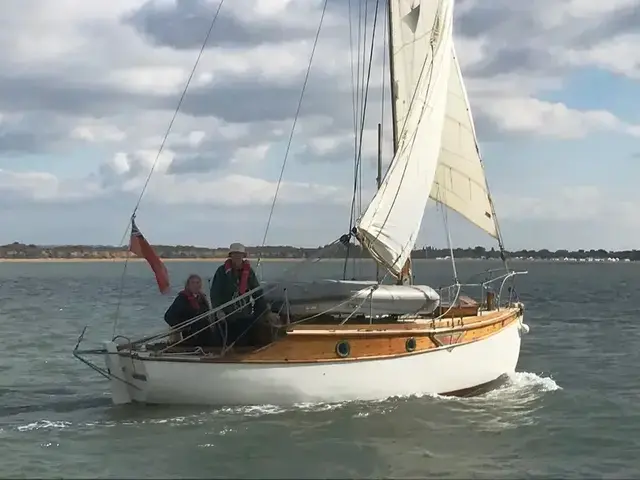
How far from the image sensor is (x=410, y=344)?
16.6m

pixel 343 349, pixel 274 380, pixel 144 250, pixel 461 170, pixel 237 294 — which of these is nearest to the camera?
pixel 274 380

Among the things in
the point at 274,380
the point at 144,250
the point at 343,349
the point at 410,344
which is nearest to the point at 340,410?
the point at 343,349

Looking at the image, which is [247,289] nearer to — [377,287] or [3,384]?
[377,287]

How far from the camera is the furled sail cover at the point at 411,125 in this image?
17188 millimetres

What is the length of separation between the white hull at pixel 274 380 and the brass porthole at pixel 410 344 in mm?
143

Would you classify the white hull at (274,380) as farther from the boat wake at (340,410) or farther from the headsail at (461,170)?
the headsail at (461,170)

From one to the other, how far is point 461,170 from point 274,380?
29.0 ft

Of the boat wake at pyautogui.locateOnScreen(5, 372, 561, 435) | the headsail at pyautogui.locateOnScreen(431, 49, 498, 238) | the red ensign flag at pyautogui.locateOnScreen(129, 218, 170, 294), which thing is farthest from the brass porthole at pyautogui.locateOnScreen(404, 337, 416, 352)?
the headsail at pyautogui.locateOnScreen(431, 49, 498, 238)

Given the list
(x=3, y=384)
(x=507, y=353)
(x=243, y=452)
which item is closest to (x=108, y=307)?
(x=3, y=384)

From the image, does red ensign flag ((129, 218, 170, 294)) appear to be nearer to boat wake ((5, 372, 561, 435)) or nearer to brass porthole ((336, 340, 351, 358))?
boat wake ((5, 372, 561, 435))

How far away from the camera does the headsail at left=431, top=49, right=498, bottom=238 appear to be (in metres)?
22.2

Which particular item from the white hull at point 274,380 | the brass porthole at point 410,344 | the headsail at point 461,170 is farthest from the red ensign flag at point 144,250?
the headsail at point 461,170

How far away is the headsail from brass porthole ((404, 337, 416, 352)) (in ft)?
20.7

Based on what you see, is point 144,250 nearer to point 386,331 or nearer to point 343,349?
point 343,349
